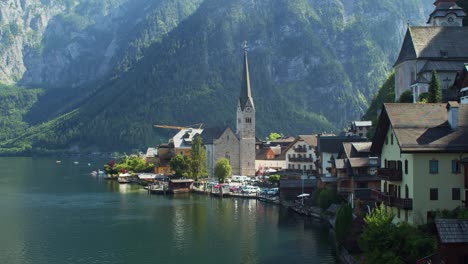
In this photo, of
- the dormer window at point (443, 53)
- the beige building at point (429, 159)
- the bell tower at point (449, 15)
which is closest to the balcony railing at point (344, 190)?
the dormer window at point (443, 53)

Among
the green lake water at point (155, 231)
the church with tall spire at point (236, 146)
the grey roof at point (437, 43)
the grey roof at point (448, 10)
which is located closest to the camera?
the green lake water at point (155, 231)

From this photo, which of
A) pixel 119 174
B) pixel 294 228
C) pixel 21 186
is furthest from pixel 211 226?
pixel 119 174

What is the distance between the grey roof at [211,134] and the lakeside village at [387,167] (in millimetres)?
361

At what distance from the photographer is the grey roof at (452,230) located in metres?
39.1

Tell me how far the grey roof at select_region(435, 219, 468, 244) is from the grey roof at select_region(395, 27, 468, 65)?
60.5 meters

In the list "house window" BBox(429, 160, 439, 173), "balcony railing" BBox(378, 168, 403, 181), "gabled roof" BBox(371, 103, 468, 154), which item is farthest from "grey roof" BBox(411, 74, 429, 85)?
"house window" BBox(429, 160, 439, 173)

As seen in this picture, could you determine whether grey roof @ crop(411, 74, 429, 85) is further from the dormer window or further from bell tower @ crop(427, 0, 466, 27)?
bell tower @ crop(427, 0, 466, 27)

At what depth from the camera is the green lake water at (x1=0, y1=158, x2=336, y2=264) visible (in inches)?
2677

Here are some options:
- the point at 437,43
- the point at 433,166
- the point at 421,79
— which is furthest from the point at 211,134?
the point at 433,166

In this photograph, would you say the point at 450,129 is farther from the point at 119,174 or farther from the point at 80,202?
the point at 119,174

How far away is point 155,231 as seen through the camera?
276ft

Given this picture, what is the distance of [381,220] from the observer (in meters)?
46.7

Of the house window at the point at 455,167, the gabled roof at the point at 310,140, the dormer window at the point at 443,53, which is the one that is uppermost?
the dormer window at the point at 443,53

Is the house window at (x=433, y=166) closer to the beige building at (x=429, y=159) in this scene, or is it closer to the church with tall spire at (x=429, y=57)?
the beige building at (x=429, y=159)
